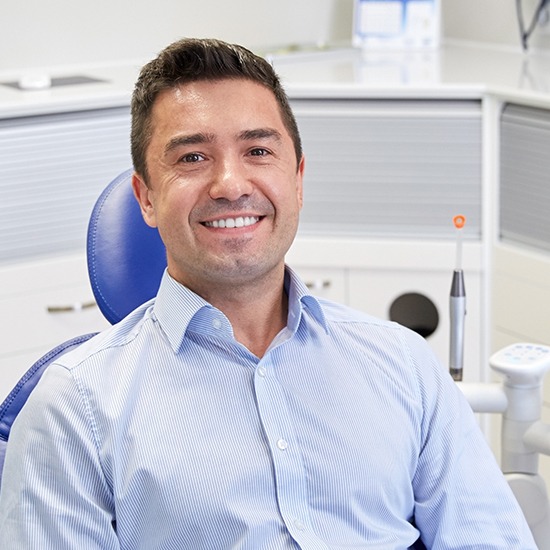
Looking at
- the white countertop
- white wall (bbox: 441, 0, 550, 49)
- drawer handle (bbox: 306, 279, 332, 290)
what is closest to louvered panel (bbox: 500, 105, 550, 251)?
the white countertop

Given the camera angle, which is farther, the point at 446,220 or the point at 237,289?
the point at 446,220

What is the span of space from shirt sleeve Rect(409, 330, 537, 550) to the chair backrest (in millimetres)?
513

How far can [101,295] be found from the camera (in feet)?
6.11

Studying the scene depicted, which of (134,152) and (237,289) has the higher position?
(134,152)

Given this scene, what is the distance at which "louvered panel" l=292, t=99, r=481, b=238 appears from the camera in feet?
9.52

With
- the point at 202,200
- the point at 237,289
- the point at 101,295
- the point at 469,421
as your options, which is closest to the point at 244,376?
the point at 237,289

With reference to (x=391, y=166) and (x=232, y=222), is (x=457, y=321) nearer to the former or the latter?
(x=232, y=222)

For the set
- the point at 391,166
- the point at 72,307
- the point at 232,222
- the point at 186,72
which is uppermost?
the point at 186,72

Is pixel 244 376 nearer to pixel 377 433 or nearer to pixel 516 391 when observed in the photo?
pixel 377 433

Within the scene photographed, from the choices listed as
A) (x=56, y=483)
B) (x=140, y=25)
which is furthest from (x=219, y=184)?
(x=140, y=25)

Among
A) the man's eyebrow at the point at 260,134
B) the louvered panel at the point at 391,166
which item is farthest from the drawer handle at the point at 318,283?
the man's eyebrow at the point at 260,134

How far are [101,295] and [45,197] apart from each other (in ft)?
3.35

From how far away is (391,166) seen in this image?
295 cm

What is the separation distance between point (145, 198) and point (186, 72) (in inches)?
7.1
